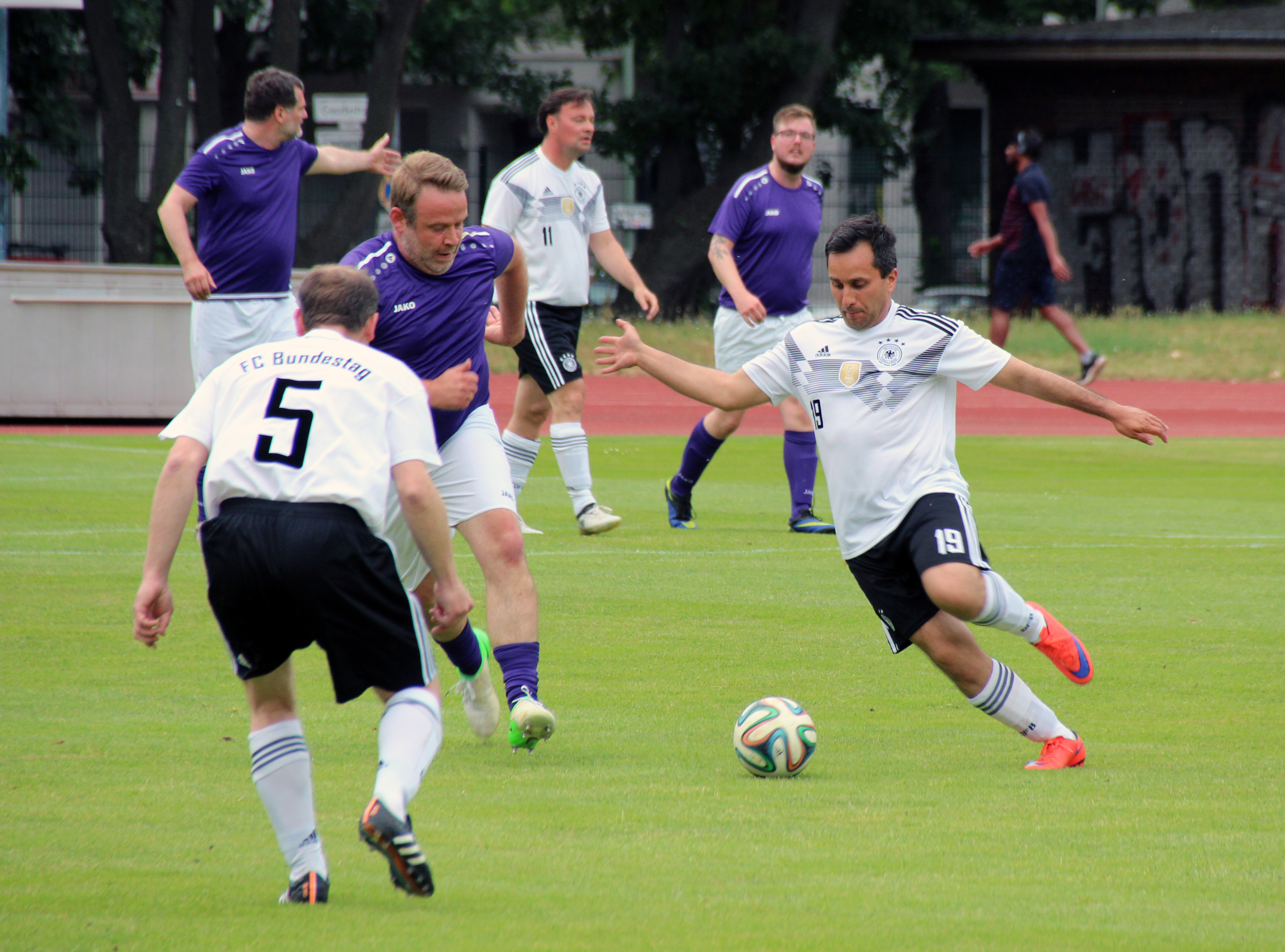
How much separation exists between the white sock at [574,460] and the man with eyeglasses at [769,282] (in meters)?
0.70

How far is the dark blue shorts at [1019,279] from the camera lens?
60.2 feet

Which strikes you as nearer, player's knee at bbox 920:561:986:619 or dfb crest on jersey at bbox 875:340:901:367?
player's knee at bbox 920:561:986:619

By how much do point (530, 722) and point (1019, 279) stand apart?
46.1 ft

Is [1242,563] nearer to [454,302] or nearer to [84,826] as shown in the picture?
[454,302]

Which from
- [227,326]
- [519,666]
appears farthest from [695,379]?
[227,326]

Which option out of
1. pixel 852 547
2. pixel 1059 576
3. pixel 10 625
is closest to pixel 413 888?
pixel 852 547

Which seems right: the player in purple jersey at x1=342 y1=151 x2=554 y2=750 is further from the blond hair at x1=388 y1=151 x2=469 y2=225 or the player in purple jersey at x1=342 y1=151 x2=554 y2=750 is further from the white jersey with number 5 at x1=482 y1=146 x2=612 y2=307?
the white jersey with number 5 at x1=482 y1=146 x2=612 y2=307

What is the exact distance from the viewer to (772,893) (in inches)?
158

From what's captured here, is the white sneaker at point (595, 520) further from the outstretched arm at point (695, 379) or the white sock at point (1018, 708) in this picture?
the white sock at point (1018, 708)

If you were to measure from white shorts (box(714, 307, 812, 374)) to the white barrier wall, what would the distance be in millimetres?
6829

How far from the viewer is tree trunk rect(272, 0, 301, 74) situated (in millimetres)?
23938

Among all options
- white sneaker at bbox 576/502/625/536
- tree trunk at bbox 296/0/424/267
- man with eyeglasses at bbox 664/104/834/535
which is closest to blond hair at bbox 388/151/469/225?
white sneaker at bbox 576/502/625/536

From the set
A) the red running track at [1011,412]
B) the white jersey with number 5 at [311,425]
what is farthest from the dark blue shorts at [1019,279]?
the white jersey with number 5 at [311,425]

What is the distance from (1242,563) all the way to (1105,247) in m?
22.4
